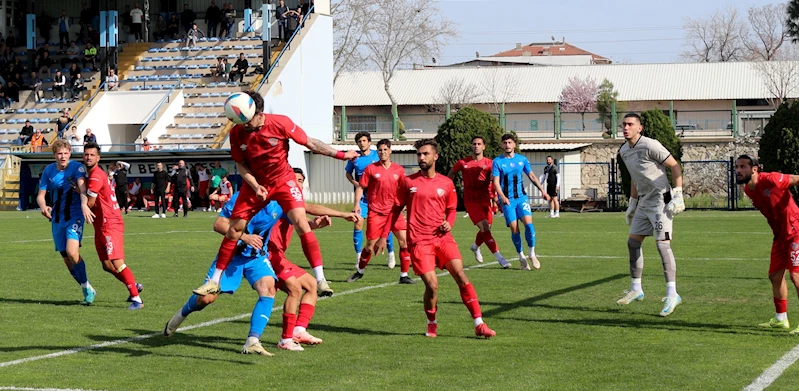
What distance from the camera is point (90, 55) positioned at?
175 ft

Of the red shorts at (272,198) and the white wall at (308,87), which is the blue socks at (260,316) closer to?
the red shorts at (272,198)

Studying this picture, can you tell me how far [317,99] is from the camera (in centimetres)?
5516

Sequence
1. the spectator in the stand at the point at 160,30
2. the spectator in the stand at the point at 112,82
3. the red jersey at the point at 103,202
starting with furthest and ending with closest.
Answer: the spectator in the stand at the point at 160,30 < the spectator in the stand at the point at 112,82 < the red jersey at the point at 103,202

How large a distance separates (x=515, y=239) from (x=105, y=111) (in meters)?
36.1

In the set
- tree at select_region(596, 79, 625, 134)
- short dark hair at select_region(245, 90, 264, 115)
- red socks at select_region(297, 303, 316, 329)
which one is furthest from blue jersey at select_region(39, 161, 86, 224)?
tree at select_region(596, 79, 625, 134)

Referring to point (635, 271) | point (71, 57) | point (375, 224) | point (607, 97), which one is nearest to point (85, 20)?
point (71, 57)

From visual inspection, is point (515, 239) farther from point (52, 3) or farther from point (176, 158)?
point (52, 3)

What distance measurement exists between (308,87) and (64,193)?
40.4 m

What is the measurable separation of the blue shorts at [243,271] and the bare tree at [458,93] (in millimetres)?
77394

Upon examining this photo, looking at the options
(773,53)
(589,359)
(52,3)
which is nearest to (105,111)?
(52,3)

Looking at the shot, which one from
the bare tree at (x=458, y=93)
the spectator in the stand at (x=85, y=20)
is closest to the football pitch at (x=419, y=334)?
the spectator in the stand at (x=85, y=20)

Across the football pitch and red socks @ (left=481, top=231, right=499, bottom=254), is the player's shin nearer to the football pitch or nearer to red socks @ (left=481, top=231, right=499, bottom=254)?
the football pitch

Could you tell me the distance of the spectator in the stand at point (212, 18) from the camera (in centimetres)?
5534

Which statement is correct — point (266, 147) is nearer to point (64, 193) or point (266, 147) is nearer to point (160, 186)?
point (64, 193)
